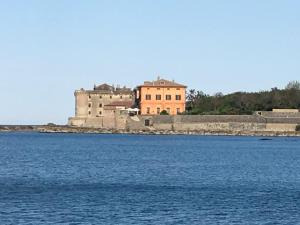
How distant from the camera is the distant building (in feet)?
339

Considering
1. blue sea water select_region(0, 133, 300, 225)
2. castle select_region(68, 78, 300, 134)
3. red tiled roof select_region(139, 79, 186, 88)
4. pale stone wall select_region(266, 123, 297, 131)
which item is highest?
red tiled roof select_region(139, 79, 186, 88)

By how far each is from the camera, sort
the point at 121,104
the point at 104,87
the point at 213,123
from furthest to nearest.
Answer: the point at 104,87, the point at 121,104, the point at 213,123

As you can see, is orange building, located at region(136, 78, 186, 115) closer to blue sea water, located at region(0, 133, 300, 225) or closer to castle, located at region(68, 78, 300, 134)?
castle, located at region(68, 78, 300, 134)

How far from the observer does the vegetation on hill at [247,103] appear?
98.2 m

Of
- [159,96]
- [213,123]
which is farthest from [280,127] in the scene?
[159,96]

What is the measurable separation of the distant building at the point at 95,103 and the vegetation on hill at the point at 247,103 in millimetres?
8754

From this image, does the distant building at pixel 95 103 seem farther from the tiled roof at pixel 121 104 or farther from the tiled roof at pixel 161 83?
the tiled roof at pixel 161 83

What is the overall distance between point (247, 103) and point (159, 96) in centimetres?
1060

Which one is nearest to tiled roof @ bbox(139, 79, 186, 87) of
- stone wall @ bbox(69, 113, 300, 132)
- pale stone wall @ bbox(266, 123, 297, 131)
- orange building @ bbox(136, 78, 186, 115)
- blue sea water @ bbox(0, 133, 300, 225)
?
orange building @ bbox(136, 78, 186, 115)

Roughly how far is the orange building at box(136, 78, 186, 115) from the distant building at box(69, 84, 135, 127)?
16.1 feet

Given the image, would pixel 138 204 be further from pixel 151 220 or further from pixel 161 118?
pixel 161 118

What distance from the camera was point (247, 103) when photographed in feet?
327

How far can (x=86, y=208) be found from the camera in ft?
76.4

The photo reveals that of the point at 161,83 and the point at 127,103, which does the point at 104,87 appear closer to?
the point at 127,103
